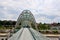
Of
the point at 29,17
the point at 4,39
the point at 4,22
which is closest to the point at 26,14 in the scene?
the point at 29,17

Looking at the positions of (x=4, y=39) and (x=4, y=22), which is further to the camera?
(x=4, y=22)

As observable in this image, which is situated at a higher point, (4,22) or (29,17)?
(29,17)

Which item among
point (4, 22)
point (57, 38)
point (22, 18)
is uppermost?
point (22, 18)

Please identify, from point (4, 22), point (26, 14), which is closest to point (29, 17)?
point (26, 14)

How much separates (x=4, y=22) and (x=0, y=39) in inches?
1189

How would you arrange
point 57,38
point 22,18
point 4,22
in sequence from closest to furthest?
point 22,18 < point 57,38 < point 4,22

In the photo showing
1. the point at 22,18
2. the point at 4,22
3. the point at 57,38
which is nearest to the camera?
the point at 22,18

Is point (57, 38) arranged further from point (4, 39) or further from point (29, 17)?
point (4, 39)

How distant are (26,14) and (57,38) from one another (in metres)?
4.46

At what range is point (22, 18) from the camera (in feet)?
60.2

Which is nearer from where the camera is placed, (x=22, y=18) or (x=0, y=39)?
(x=22, y=18)

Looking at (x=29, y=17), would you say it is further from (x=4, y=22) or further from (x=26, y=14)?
(x=4, y=22)

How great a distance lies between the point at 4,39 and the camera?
19234 mm

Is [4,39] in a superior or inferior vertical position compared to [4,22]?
superior
